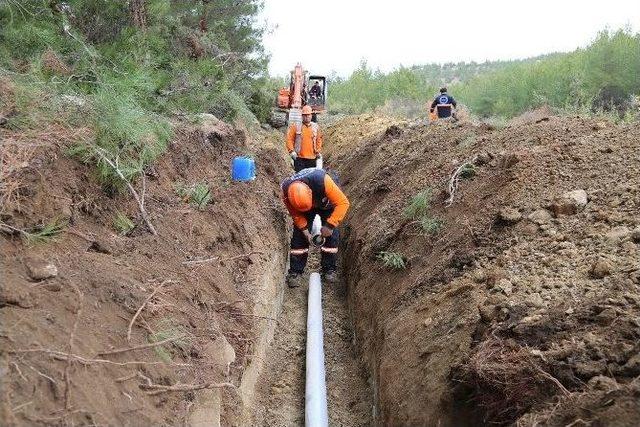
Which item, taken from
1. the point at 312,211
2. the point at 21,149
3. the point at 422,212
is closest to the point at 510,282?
the point at 422,212

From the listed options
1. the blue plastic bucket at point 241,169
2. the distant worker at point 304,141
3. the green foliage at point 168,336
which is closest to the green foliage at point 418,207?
→ the blue plastic bucket at point 241,169

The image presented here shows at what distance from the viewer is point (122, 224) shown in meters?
4.03

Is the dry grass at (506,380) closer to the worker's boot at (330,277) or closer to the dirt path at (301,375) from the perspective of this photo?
the dirt path at (301,375)

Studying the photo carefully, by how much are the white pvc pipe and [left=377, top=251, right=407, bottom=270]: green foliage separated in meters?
0.98

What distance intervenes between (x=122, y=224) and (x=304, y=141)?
5.93 metres

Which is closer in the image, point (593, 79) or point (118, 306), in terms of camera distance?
point (118, 306)

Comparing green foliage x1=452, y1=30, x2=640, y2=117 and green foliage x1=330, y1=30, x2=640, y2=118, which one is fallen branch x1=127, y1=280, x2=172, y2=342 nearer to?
green foliage x1=330, y1=30, x2=640, y2=118

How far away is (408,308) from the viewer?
4.60 metres

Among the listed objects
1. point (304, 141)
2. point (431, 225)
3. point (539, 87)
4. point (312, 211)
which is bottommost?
point (431, 225)

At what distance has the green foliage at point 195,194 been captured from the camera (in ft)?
17.2

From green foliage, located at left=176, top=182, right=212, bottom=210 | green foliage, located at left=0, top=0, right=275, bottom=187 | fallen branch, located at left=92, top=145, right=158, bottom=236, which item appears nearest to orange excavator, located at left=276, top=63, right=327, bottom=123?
green foliage, located at left=0, top=0, right=275, bottom=187

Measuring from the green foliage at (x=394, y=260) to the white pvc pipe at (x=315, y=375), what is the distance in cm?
98

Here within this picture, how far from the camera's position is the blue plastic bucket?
6773 mm

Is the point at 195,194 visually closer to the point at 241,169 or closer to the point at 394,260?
the point at 241,169
